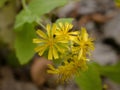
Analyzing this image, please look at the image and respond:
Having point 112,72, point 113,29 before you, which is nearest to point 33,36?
point 112,72

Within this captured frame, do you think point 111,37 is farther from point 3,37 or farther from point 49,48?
point 49,48

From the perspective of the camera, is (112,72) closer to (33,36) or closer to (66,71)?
(33,36)

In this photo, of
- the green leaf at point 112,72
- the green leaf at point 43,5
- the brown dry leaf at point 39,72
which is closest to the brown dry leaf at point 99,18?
the brown dry leaf at point 39,72

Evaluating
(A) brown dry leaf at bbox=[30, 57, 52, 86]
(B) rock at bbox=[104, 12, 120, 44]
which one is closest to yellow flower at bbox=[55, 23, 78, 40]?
(A) brown dry leaf at bbox=[30, 57, 52, 86]

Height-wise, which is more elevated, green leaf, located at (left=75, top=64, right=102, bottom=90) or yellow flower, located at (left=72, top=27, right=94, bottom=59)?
yellow flower, located at (left=72, top=27, right=94, bottom=59)

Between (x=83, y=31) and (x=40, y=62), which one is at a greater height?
(x=83, y=31)

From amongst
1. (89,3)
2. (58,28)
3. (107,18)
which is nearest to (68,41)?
(58,28)

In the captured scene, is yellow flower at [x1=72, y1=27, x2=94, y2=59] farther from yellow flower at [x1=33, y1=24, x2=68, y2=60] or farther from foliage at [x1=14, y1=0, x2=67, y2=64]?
foliage at [x1=14, y1=0, x2=67, y2=64]

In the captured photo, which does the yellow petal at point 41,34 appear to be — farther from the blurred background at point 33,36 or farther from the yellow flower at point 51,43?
the blurred background at point 33,36
